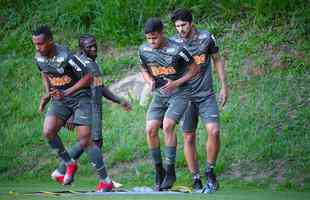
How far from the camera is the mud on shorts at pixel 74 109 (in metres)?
12.3

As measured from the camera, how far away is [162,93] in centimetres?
1198

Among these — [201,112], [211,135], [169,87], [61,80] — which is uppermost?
[61,80]

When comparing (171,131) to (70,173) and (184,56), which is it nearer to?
(184,56)

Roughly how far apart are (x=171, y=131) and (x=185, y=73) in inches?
27.7

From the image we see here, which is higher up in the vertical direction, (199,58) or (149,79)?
(199,58)

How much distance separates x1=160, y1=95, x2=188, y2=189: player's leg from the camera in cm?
1173

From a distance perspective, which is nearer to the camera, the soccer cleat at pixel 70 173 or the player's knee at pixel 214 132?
the player's knee at pixel 214 132

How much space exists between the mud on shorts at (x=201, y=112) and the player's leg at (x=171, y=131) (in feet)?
0.73

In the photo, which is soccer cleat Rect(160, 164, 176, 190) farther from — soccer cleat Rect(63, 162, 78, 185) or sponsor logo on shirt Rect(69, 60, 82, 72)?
sponsor logo on shirt Rect(69, 60, 82, 72)

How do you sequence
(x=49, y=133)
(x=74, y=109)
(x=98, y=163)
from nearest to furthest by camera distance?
(x=98, y=163) → (x=74, y=109) → (x=49, y=133)

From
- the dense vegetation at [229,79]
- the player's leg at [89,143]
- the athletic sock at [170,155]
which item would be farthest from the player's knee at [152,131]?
the dense vegetation at [229,79]

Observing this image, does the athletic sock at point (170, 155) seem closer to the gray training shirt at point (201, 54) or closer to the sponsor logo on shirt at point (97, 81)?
the gray training shirt at point (201, 54)

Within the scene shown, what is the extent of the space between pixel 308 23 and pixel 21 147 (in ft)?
17.7

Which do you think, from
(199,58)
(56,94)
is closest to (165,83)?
(199,58)
